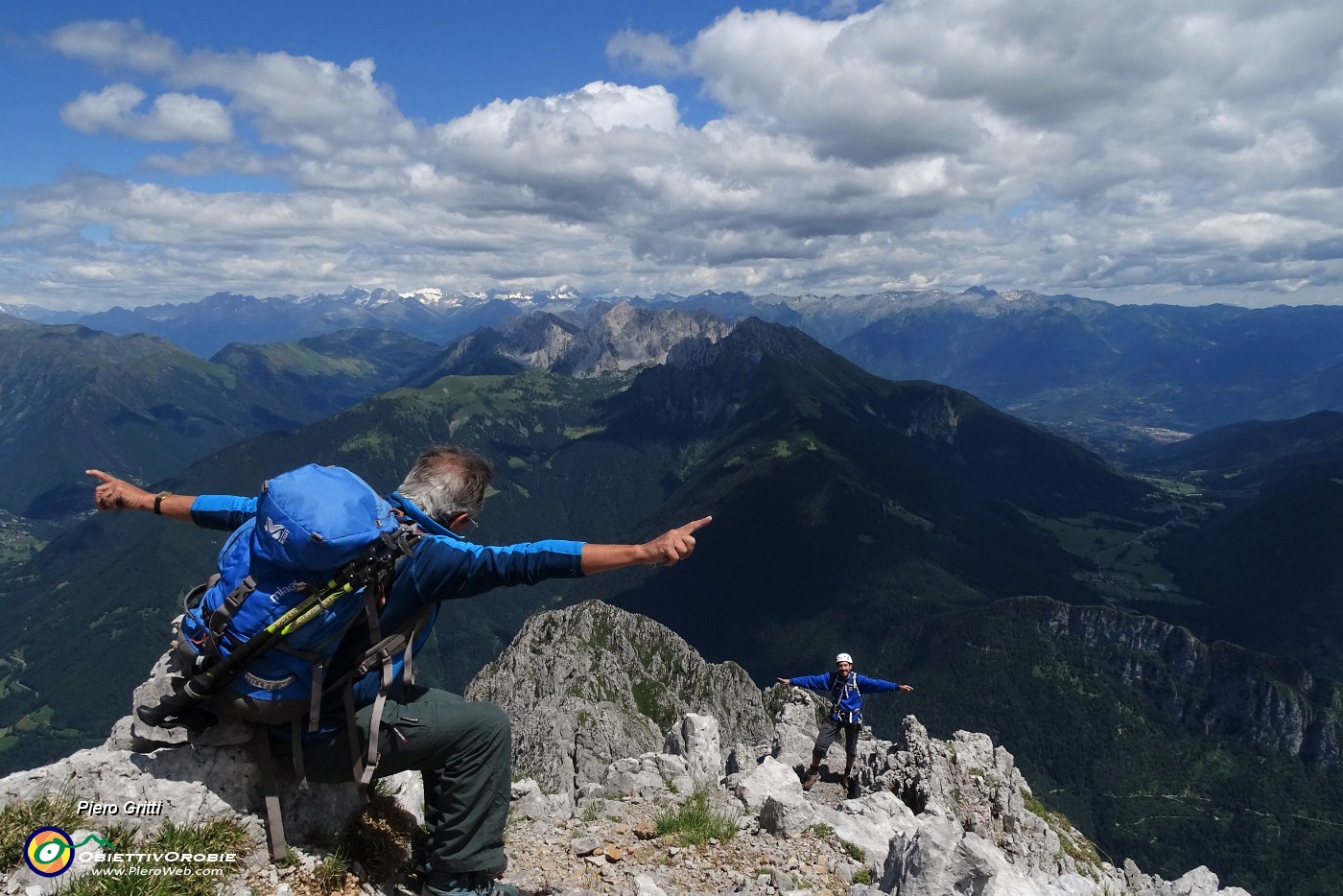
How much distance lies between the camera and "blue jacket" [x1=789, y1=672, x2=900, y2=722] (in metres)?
24.5

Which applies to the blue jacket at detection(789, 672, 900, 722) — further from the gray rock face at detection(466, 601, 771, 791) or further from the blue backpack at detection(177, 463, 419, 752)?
the gray rock face at detection(466, 601, 771, 791)

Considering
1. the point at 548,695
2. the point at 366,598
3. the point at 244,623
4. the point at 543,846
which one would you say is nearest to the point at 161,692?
the point at 244,623

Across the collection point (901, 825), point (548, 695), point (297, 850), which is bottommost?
point (548, 695)

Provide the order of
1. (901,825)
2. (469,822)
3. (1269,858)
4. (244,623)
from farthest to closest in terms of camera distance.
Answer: (1269,858)
(901,825)
(469,822)
(244,623)

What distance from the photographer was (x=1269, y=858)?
592 ft

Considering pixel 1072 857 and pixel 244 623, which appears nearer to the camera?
pixel 244 623

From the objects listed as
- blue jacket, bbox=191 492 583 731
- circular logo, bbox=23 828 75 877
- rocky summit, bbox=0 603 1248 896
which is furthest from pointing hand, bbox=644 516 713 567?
circular logo, bbox=23 828 75 877

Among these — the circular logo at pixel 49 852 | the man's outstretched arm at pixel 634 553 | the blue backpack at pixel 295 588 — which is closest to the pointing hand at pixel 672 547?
the man's outstretched arm at pixel 634 553

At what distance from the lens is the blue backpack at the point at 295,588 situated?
679 cm

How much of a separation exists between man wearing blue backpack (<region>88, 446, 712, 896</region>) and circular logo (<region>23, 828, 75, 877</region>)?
7.41 ft

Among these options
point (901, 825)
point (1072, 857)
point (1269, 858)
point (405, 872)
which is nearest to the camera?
point (405, 872)

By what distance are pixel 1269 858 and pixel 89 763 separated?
256 meters

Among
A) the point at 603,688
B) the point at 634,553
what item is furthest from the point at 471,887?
the point at 603,688

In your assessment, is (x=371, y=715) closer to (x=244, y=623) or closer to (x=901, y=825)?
(x=244, y=623)
